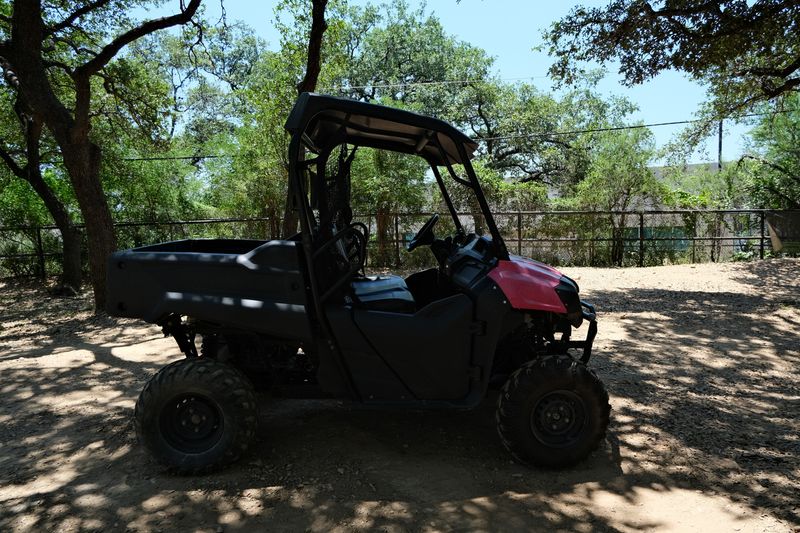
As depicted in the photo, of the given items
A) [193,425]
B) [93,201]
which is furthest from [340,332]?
[93,201]

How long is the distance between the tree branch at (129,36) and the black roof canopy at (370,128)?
7.63 m

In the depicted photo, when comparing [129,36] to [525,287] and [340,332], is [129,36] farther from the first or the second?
[525,287]

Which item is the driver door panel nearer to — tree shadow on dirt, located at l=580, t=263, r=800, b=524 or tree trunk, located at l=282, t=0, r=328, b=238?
tree shadow on dirt, located at l=580, t=263, r=800, b=524

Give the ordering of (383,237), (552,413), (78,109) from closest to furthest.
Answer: (552,413), (78,109), (383,237)

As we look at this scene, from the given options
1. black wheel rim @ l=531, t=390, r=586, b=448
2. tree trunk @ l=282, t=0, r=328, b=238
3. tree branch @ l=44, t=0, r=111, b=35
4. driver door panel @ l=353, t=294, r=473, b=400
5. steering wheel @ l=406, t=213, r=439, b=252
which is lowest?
black wheel rim @ l=531, t=390, r=586, b=448

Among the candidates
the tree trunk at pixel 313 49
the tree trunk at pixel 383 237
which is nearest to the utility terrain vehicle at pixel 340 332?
the tree trunk at pixel 313 49

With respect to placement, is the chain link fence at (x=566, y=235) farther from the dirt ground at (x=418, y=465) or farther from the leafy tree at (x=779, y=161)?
the dirt ground at (x=418, y=465)

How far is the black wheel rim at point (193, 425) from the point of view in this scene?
3.56 m

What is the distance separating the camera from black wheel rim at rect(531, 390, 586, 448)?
11.8 feet

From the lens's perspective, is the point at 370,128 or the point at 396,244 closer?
the point at 370,128

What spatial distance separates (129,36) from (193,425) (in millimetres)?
8727

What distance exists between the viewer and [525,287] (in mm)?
3543

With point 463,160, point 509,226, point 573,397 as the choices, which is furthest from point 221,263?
point 509,226

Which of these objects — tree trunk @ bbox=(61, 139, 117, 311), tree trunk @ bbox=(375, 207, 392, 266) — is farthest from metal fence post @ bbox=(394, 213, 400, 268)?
tree trunk @ bbox=(61, 139, 117, 311)
